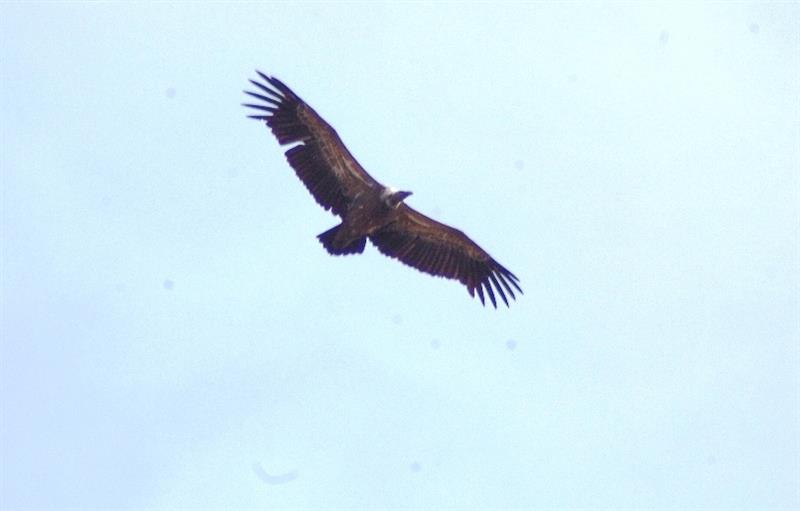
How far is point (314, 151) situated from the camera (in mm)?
28812

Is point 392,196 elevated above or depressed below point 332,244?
above

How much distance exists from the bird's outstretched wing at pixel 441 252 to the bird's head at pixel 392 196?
0.86m

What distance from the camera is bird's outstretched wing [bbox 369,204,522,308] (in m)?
29.7

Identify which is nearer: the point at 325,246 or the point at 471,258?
the point at 325,246

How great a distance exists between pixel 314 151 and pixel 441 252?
12.4ft

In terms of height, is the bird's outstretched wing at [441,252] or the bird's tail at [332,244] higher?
the bird's outstretched wing at [441,252]

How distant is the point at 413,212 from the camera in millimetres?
29484

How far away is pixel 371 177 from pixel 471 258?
10.7 ft

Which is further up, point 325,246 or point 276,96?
point 276,96

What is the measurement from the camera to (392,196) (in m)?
28.4

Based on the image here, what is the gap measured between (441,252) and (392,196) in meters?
2.47

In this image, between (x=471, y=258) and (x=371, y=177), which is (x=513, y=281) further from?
(x=371, y=177)

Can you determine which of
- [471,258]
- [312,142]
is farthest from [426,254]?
[312,142]

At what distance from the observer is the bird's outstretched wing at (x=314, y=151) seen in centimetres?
2852
